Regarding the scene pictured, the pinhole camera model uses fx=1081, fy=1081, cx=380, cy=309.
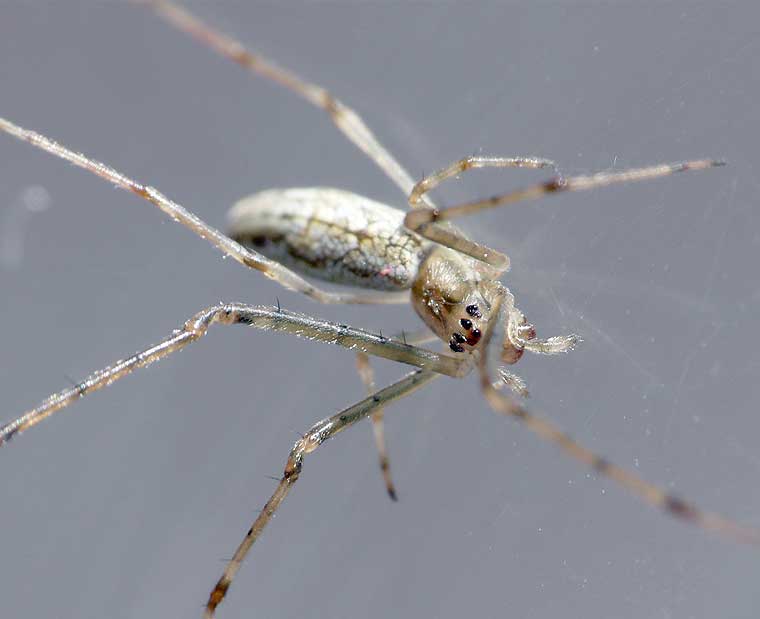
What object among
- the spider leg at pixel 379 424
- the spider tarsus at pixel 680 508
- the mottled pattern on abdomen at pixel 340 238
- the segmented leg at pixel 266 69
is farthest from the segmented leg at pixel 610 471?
the segmented leg at pixel 266 69

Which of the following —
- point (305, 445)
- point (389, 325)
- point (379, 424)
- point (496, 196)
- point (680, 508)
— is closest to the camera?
point (680, 508)

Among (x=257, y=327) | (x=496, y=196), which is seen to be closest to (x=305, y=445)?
(x=257, y=327)

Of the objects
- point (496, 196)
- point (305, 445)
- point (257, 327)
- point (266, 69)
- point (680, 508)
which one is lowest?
point (680, 508)

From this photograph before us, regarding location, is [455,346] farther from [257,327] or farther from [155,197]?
[155,197]

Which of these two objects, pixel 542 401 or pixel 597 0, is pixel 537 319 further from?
pixel 597 0

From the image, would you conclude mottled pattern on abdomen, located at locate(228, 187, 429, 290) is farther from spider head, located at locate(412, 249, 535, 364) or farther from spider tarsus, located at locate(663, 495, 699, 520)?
spider tarsus, located at locate(663, 495, 699, 520)

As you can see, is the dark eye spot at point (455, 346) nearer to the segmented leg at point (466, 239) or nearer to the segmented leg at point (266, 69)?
the segmented leg at point (466, 239)
